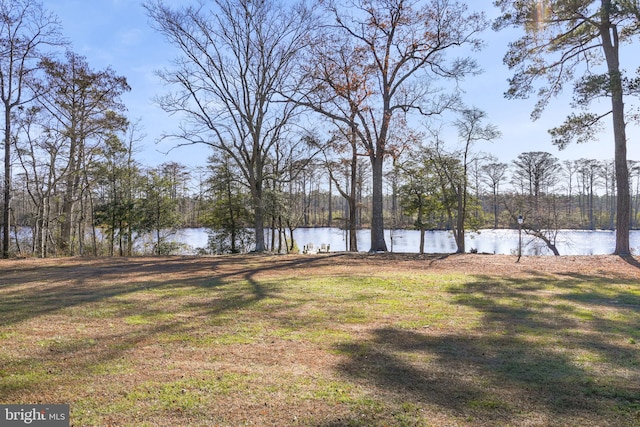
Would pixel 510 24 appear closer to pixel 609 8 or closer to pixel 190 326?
pixel 609 8

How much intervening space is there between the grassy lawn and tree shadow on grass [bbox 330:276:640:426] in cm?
2

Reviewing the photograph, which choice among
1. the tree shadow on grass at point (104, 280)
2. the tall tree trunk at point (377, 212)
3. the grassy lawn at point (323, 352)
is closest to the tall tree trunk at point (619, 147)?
the grassy lawn at point (323, 352)

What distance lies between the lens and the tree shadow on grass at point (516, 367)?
9.65 feet

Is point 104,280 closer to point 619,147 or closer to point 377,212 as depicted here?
point 377,212

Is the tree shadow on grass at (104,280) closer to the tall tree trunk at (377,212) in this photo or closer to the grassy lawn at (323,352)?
the grassy lawn at (323,352)

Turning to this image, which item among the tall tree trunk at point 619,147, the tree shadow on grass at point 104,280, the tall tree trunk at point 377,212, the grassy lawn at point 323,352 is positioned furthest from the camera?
the tall tree trunk at point 377,212

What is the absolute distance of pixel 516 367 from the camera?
383cm

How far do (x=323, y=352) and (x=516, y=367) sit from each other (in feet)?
6.31

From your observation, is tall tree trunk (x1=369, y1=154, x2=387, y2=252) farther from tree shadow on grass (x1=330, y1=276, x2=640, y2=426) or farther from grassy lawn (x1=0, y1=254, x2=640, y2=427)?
tree shadow on grass (x1=330, y1=276, x2=640, y2=426)

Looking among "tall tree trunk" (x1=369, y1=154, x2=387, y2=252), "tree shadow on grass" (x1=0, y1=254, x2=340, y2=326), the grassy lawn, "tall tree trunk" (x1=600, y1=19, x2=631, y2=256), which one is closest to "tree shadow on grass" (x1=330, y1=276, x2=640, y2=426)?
the grassy lawn

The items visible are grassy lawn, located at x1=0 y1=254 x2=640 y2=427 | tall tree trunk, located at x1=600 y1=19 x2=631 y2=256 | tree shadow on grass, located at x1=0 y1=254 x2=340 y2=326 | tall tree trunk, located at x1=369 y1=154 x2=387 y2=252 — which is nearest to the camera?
grassy lawn, located at x1=0 y1=254 x2=640 y2=427

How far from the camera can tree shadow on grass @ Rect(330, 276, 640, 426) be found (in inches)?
116

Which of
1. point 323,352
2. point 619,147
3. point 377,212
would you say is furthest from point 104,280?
point 619,147

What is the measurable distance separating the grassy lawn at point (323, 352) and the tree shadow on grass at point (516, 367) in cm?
A: 2
